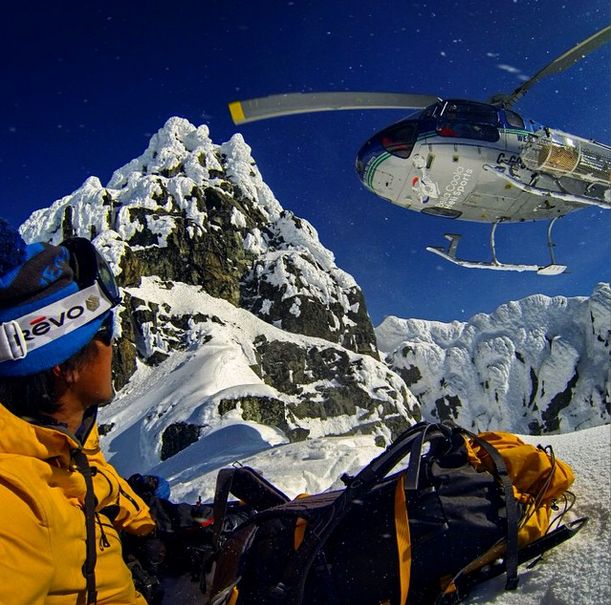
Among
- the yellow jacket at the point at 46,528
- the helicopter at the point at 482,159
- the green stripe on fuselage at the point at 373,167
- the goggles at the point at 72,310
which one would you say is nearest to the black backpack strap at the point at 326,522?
the yellow jacket at the point at 46,528

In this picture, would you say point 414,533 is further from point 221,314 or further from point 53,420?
point 221,314

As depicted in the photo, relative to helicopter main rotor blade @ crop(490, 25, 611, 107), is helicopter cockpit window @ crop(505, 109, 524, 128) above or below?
below

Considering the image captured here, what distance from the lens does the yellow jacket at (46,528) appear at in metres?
1.17

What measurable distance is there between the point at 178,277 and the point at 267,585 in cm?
7154

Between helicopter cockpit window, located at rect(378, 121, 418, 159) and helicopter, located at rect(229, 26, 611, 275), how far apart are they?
21mm

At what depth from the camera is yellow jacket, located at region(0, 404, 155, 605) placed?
1.17 meters

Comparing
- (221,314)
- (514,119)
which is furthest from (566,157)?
(221,314)

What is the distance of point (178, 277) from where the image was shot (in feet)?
232

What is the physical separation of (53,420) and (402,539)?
143 cm

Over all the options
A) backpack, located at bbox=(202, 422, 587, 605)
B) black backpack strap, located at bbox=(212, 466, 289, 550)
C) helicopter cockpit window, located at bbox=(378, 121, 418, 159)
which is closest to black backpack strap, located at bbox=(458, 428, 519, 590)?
backpack, located at bbox=(202, 422, 587, 605)

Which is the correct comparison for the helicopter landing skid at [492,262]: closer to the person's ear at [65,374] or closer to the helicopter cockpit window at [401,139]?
the helicopter cockpit window at [401,139]

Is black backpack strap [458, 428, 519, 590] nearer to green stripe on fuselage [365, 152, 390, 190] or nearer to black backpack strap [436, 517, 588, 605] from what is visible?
black backpack strap [436, 517, 588, 605]

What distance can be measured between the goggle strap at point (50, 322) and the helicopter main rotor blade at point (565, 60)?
10.3 m

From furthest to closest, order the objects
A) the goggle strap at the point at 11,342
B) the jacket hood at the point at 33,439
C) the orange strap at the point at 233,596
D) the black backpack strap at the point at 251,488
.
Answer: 1. the black backpack strap at the point at 251,488
2. the orange strap at the point at 233,596
3. the goggle strap at the point at 11,342
4. the jacket hood at the point at 33,439
